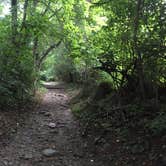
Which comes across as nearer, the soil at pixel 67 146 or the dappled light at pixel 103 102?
the soil at pixel 67 146

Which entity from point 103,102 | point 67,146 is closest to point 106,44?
point 103,102

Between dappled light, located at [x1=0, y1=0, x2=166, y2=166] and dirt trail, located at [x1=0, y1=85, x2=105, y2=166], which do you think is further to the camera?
dappled light, located at [x1=0, y1=0, x2=166, y2=166]

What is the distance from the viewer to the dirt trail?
6.27 m

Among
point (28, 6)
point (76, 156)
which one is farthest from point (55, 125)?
point (28, 6)

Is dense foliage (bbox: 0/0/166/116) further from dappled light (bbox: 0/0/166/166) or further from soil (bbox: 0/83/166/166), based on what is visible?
soil (bbox: 0/83/166/166)

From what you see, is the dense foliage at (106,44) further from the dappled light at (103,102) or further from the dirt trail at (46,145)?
the dirt trail at (46,145)

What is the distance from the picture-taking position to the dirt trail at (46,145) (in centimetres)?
627

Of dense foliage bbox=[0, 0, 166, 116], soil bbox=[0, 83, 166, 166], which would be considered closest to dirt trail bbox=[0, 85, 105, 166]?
soil bbox=[0, 83, 166, 166]

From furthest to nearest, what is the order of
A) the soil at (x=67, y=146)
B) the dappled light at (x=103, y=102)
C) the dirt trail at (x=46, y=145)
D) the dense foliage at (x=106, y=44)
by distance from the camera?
the dense foliage at (x=106, y=44)
the dappled light at (x=103, y=102)
the dirt trail at (x=46, y=145)
the soil at (x=67, y=146)

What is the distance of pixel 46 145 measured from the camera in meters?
7.48

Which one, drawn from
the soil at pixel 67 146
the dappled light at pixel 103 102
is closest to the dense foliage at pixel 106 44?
the dappled light at pixel 103 102

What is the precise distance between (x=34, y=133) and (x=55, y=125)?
1.28m

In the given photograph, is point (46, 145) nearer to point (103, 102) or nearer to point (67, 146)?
point (67, 146)

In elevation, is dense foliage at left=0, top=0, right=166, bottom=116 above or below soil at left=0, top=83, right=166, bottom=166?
above
